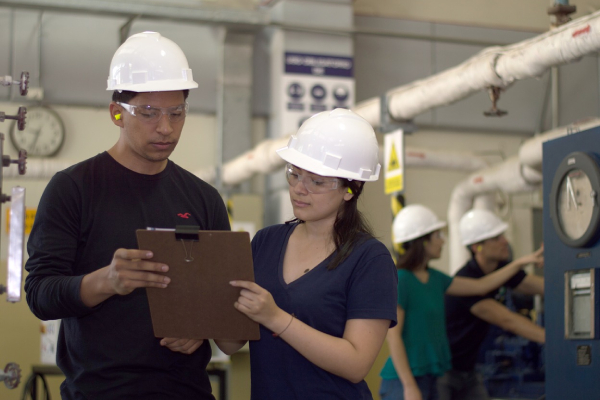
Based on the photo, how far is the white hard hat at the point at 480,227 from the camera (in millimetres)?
5336

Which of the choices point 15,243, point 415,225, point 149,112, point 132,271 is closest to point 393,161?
point 415,225

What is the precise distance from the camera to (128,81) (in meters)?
2.22

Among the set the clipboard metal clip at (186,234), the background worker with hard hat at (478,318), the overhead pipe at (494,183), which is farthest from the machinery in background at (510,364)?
the clipboard metal clip at (186,234)

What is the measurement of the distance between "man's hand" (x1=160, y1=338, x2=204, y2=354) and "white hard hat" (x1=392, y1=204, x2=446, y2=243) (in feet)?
9.19

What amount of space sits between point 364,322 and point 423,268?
8.52 ft

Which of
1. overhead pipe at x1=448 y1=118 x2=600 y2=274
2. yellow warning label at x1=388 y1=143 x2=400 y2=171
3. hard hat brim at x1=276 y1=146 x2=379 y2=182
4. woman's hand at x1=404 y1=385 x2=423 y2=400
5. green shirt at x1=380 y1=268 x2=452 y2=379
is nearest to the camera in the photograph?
hard hat brim at x1=276 y1=146 x2=379 y2=182

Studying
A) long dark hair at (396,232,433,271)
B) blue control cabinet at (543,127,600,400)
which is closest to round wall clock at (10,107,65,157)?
long dark hair at (396,232,433,271)

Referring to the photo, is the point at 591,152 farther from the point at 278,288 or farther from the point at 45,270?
the point at 45,270

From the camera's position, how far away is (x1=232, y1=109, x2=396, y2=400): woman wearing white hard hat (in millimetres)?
1931

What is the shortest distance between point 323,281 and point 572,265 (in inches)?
75.7

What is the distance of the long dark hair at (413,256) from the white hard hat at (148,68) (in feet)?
8.16

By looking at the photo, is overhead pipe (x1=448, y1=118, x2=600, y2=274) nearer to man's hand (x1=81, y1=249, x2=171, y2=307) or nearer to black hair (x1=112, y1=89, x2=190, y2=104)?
black hair (x1=112, y1=89, x2=190, y2=104)

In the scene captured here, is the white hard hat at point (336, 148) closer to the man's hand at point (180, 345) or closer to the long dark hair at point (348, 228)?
the long dark hair at point (348, 228)

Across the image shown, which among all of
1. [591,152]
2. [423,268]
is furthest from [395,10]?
[591,152]
